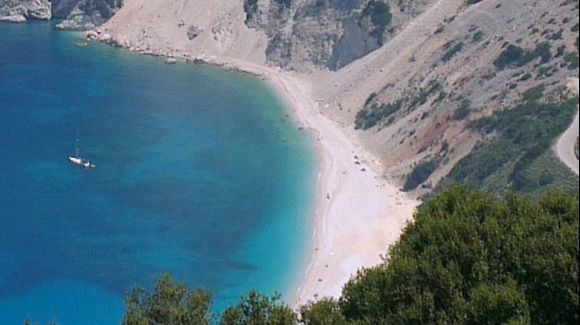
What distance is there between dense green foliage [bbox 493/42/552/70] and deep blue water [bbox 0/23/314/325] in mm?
15816

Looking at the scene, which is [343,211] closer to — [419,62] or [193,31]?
[419,62]

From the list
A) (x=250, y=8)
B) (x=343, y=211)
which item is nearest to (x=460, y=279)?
(x=343, y=211)

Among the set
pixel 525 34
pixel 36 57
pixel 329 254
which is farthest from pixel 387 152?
pixel 36 57

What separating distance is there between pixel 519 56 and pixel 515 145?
1304cm

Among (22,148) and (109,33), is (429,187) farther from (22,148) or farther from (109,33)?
(109,33)

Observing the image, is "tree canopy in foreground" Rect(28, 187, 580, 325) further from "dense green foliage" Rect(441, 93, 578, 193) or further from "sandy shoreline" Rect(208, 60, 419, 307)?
"dense green foliage" Rect(441, 93, 578, 193)

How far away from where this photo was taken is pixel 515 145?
53594mm

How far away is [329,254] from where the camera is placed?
51156mm

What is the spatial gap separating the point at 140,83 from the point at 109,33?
22.7m

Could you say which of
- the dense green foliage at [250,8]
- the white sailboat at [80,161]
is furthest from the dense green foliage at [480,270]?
the dense green foliage at [250,8]

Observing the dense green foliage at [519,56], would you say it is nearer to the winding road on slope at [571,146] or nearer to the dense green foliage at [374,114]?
the dense green foliage at [374,114]

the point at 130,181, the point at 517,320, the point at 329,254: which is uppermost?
the point at 517,320

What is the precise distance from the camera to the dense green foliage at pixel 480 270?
17.3 m

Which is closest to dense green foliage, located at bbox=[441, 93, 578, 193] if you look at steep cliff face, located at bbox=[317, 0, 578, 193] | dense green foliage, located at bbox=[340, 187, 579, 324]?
steep cliff face, located at bbox=[317, 0, 578, 193]
